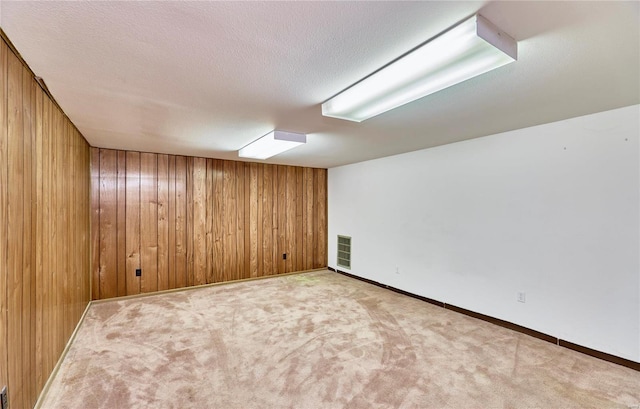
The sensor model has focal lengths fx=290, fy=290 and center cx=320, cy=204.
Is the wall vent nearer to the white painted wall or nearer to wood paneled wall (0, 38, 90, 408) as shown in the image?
the white painted wall

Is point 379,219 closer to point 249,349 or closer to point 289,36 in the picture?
point 249,349

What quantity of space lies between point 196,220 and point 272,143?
2.27 metres

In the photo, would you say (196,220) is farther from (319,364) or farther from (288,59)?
(288,59)

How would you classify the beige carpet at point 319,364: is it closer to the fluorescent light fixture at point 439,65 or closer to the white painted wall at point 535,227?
the white painted wall at point 535,227

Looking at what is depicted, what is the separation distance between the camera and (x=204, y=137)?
11.1 feet

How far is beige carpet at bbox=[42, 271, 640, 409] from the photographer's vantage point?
6.57 feet

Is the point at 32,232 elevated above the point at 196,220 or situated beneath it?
elevated above

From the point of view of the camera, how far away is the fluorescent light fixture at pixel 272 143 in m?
3.12

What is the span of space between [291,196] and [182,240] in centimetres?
210

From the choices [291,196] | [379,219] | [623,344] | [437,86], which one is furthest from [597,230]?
[291,196]

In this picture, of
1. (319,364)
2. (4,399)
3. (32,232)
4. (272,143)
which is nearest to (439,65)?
(272,143)

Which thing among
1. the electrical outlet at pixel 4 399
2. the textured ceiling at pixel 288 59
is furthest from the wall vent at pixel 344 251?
the electrical outlet at pixel 4 399

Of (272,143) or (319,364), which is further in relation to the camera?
(272,143)

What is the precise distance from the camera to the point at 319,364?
2.42m
